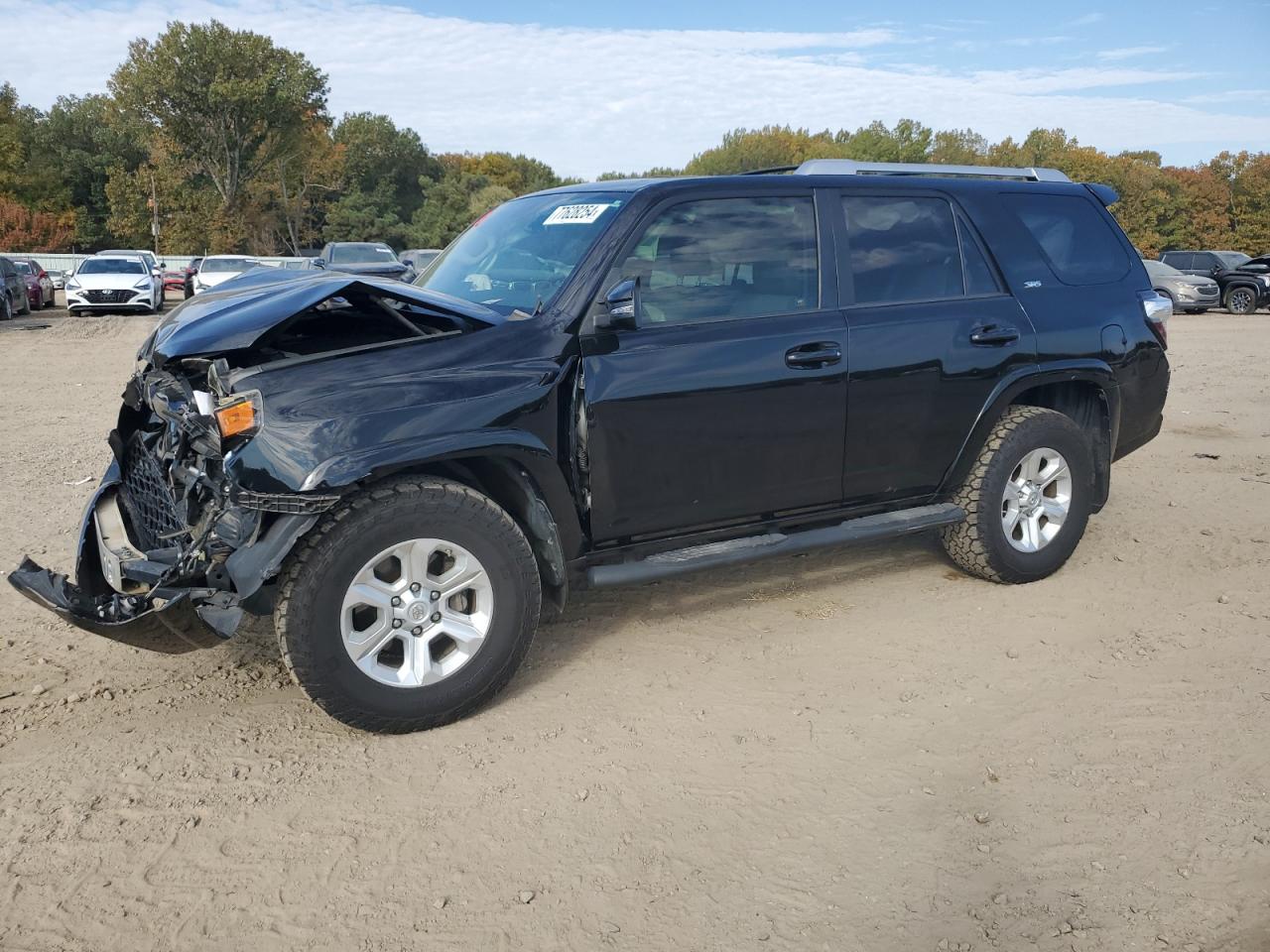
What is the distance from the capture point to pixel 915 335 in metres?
4.72

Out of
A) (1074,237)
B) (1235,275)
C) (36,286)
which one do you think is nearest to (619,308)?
(1074,237)

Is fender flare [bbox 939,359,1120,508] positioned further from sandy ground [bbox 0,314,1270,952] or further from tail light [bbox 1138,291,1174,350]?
sandy ground [bbox 0,314,1270,952]

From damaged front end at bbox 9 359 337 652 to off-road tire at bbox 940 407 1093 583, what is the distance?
10.4 ft

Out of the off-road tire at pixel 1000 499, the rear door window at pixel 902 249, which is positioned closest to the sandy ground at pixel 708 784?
the off-road tire at pixel 1000 499

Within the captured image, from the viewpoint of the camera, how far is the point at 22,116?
61.4m

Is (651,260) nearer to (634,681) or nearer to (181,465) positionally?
(634,681)

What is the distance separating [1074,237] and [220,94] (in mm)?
51938

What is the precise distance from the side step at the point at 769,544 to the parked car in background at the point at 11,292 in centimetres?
2409

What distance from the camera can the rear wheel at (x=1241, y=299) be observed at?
2647cm

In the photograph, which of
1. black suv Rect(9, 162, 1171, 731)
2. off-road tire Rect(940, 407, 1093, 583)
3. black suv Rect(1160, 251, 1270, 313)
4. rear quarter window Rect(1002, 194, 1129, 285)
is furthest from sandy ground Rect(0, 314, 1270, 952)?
black suv Rect(1160, 251, 1270, 313)

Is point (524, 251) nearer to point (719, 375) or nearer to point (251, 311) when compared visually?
point (719, 375)

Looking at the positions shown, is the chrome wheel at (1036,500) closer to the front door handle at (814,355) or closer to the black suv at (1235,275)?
the front door handle at (814,355)

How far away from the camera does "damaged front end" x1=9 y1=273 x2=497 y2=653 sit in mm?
3430

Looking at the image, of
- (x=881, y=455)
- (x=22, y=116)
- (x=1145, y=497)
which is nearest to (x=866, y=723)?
(x=881, y=455)
